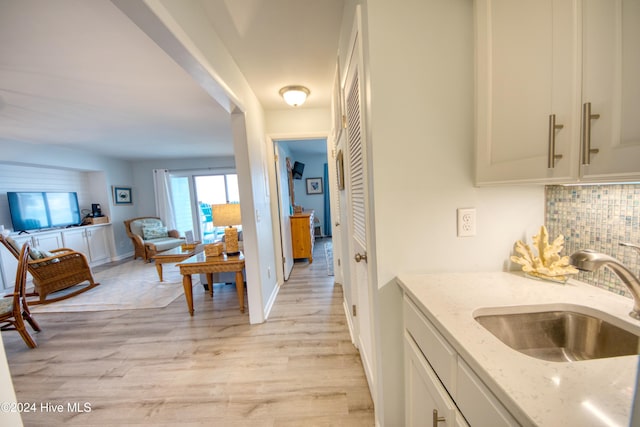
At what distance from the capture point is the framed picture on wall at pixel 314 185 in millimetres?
6332

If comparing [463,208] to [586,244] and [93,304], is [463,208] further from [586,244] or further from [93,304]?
[93,304]

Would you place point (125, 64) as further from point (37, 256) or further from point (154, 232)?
point (154, 232)

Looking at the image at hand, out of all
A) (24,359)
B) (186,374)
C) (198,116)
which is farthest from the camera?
(198,116)

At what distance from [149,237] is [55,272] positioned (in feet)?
6.37

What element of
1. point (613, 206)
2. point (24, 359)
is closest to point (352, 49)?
point (613, 206)

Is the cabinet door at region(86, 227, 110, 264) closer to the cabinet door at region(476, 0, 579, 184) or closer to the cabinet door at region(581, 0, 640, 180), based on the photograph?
the cabinet door at region(476, 0, 579, 184)

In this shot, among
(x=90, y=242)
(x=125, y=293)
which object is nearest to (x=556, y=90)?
(x=125, y=293)

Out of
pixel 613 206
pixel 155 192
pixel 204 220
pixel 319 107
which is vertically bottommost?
pixel 204 220

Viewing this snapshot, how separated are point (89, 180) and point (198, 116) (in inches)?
159

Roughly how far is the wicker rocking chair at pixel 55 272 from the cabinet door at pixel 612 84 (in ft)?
15.8

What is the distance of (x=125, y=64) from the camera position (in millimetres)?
1880

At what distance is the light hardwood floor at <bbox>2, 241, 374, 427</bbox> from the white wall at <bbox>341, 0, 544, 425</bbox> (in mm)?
591

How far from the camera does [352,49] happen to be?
3.98 feet

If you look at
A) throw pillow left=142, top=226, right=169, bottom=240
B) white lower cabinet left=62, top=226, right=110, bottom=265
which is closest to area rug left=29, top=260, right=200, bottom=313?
white lower cabinet left=62, top=226, right=110, bottom=265
